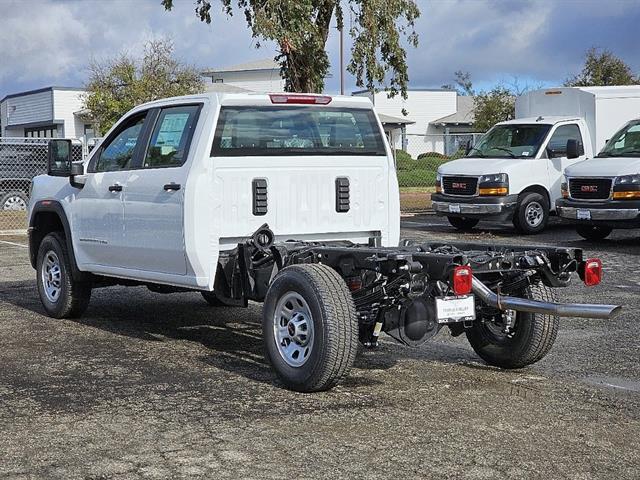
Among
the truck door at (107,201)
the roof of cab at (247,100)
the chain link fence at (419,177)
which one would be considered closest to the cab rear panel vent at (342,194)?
the roof of cab at (247,100)

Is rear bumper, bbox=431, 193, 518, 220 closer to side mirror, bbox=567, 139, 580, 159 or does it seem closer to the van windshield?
side mirror, bbox=567, 139, 580, 159

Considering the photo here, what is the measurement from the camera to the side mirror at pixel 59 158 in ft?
31.2

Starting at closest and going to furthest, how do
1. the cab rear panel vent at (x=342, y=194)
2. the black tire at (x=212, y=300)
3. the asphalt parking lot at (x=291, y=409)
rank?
1. the asphalt parking lot at (x=291, y=409)
2. the cab rear panel vent at (x=342, y=194)
3. the black tire at (x=212, y=300)

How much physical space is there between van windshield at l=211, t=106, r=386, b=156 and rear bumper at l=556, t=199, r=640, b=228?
855 centimetres

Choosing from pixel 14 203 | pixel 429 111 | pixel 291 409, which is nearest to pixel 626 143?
pixel 291 409

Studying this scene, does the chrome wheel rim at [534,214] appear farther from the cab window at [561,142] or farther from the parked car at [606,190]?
the parked car at [606,190]

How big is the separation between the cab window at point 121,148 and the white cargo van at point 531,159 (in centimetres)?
1063

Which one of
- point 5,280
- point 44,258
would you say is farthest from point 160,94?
point 44,258

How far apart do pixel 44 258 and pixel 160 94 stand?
33365mm

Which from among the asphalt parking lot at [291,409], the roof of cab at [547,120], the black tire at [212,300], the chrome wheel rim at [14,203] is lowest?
the asphalt parking lot at [291,409]

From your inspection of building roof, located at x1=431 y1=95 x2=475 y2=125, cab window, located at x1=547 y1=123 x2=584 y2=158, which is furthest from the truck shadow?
building roof, located at x1=431 y1=95 x2=475 y2=125

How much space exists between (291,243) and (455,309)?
166cm

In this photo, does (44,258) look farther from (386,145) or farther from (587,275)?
(587,275)

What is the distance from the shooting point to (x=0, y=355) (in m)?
8.19
